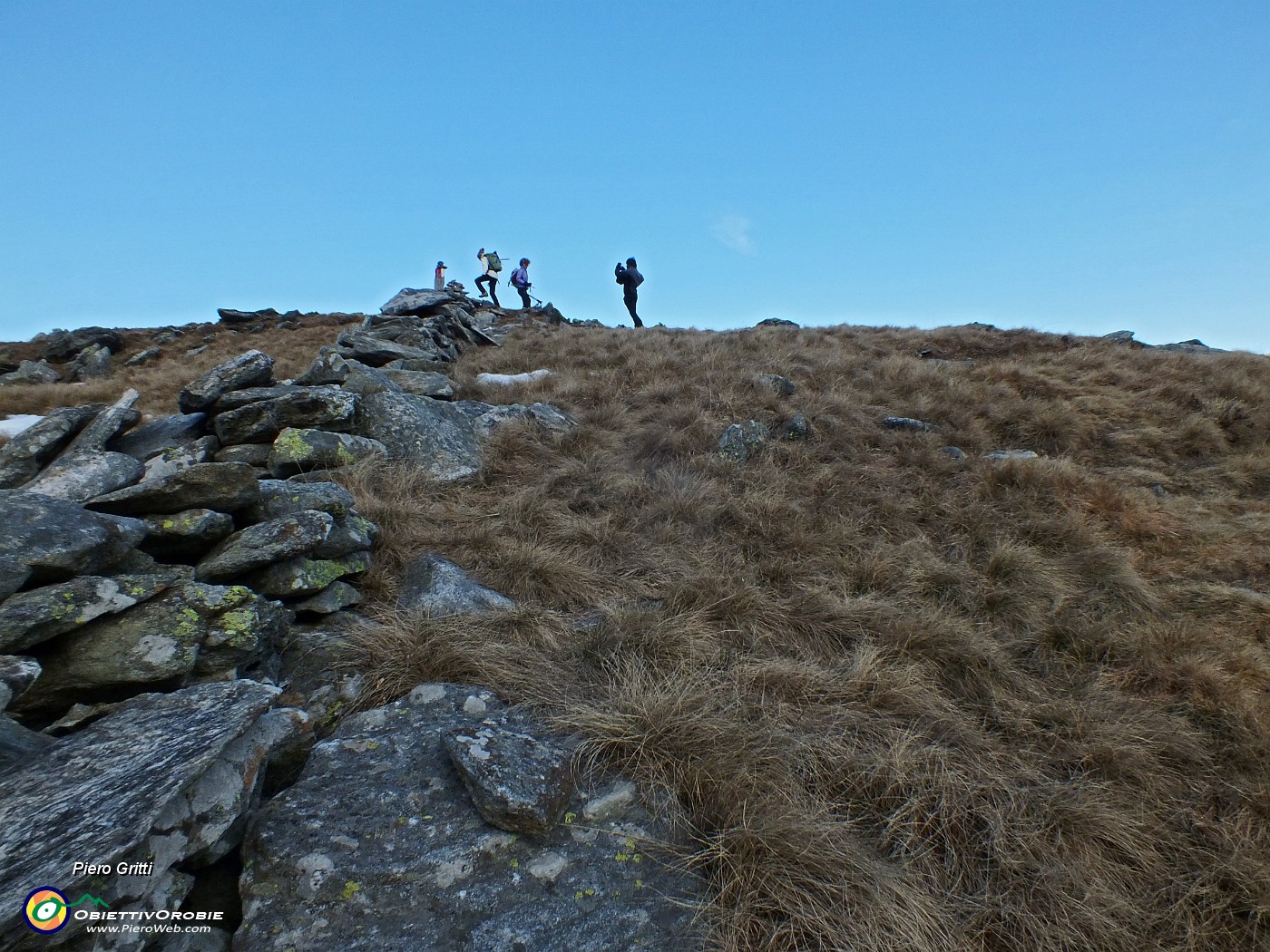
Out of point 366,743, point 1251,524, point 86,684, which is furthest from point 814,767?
point 1251,524

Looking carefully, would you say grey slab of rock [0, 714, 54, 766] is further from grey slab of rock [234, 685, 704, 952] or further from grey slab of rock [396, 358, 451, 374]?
grey slab of rock [396, 358, 451, 374]

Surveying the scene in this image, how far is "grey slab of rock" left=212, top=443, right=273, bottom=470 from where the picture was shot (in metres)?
6.01

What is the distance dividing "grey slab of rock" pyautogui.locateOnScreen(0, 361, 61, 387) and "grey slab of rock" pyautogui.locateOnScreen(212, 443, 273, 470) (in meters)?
14.6

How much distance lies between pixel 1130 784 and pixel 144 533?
19.8 feet

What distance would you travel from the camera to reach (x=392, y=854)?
7.75 ft

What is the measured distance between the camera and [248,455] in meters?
6.03

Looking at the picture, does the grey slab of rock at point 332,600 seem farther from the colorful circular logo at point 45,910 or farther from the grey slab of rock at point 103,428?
the grey slab of rock at point 103,428

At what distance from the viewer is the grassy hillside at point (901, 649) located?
2.55 meters

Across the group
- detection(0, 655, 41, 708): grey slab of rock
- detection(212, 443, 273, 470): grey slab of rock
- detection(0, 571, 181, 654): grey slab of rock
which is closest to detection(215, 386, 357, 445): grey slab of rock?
detection(212, 443, 273, 470): grey slab of rock

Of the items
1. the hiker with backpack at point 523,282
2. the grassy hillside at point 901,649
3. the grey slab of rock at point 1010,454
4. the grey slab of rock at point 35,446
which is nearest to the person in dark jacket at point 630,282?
the hiker with backpack at point 523,282

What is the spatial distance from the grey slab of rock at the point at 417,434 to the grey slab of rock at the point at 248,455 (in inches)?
44.2

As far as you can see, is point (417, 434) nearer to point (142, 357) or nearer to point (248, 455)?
point (248, 455)

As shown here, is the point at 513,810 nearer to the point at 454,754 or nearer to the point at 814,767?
the point at 454,754

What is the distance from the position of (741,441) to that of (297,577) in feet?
18.1
